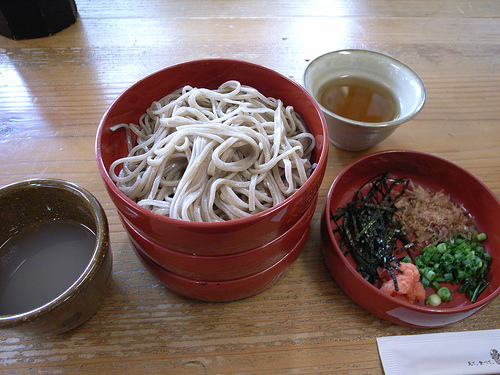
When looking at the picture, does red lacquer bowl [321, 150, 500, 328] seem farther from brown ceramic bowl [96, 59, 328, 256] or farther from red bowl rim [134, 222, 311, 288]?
brown ceramic bowl [96, 59, 328, 256]

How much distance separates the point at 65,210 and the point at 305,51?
1.49m

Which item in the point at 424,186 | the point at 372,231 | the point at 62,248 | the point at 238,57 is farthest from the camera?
the point at 238,57

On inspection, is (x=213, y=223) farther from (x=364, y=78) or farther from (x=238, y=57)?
(x=238, y=57)

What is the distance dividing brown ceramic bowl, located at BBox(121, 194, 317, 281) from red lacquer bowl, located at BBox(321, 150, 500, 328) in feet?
0.59

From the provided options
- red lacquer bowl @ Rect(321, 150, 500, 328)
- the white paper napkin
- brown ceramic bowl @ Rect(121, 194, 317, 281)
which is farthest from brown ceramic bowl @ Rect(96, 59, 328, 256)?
the white paper napkin

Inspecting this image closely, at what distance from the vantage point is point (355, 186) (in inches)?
56.6

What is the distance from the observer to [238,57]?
199 cm

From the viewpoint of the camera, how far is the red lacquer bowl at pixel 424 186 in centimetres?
99

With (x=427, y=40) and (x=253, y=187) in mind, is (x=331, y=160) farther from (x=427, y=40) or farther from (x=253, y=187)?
(x=427, y=40)

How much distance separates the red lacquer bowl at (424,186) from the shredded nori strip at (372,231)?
43mm

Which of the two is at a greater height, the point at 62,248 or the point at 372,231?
the point at 62,248

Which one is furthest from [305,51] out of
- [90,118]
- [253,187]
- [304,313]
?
[304,313]

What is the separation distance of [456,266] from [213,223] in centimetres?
84

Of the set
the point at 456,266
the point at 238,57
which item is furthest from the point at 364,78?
the point at 456,266
